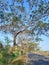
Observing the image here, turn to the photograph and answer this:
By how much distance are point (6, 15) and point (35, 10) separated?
1756 mm

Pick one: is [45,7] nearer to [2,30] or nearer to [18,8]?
[18,8]

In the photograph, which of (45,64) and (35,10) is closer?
(45,64)

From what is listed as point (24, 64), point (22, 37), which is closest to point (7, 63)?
point (24, 64)

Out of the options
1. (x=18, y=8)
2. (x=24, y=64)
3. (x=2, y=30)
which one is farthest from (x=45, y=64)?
(x=2, y=30)

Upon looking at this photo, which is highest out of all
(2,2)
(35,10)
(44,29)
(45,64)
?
(2,2)

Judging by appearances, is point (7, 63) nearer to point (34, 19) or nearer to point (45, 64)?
point (45, 64)

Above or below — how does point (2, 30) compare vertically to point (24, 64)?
above

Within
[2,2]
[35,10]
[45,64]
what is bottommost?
[45,64]

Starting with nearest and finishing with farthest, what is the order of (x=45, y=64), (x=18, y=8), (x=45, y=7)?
(x=45, y=64) < (x=45, y=7) < (x=18, y=8)

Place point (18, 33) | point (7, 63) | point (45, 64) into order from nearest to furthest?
point (45, 64) < point (7, 63) < point (18, 33)

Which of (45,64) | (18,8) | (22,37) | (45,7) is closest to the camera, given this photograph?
(45,64)

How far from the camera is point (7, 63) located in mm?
7523

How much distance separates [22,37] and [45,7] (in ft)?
10.9

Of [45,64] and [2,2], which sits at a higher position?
[2,2]
